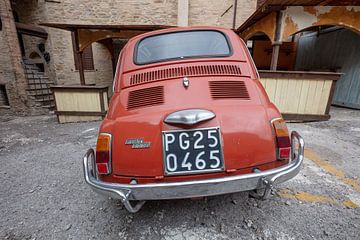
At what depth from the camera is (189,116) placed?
50.6 inches

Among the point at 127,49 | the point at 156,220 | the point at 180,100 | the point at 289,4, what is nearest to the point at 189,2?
the point at 289,4

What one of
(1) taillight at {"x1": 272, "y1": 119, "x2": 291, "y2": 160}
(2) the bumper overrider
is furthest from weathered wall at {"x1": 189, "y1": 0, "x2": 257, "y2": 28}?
(2) the bumper overrider

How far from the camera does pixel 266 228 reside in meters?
1.61

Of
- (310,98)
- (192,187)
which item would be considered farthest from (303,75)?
(192,187)

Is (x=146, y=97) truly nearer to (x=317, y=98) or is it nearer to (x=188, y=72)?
(x=188, y=72)

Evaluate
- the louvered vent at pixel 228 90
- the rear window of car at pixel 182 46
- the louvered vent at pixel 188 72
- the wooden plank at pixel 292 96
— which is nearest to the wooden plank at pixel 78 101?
the rear window of car at pixel 182 46

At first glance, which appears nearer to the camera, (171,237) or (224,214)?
(171,237)

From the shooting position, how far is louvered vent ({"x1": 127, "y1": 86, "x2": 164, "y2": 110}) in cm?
153

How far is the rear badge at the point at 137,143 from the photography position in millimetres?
1339

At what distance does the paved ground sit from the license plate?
71 cm

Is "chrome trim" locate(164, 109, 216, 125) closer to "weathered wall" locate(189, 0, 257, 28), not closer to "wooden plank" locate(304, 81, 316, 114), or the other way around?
"wooden plank" locate(304, 81, 316, 114)

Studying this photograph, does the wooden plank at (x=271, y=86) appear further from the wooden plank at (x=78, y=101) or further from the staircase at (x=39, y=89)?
the staircase at (x=39, y=89)

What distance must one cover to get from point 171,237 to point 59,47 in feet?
37.5

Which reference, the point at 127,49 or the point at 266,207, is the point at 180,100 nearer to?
the point at 127,49
